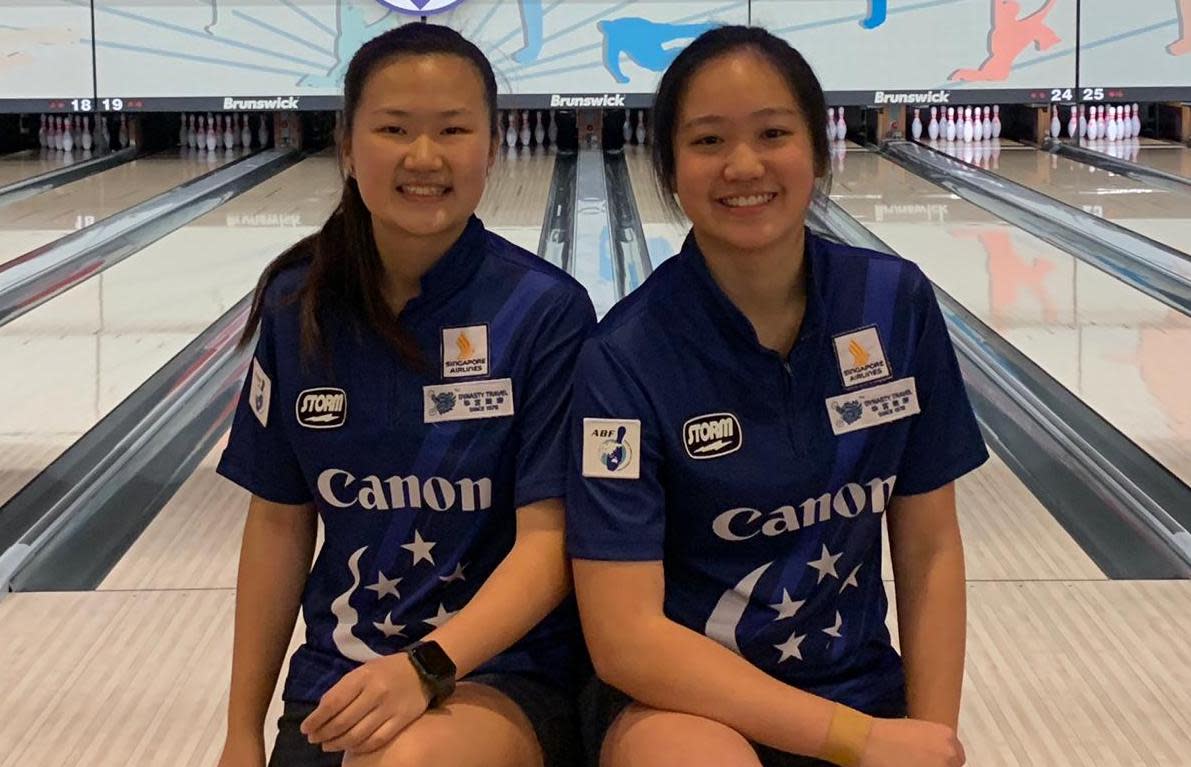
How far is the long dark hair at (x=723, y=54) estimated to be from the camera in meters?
1.15

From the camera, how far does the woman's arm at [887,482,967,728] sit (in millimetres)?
1206

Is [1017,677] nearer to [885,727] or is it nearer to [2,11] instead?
[885,727]

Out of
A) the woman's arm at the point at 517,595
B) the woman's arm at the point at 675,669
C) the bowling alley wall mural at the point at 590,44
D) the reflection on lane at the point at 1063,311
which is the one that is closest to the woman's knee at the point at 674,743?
the woman's arm at the point at 675,669

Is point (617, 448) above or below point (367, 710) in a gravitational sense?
above

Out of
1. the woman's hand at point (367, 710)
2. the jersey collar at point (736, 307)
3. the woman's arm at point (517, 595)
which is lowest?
the woman's hand at point (367, 710)

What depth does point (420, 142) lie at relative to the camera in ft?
3.96

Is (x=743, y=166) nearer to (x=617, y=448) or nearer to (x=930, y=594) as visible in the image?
(x=617, y=448)

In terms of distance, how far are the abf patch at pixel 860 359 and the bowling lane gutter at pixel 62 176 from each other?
455cm

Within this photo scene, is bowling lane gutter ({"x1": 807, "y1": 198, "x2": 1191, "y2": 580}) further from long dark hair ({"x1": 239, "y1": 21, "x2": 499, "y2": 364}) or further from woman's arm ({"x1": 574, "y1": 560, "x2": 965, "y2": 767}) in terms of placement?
woman's arm ({"x1": 574, "y1": 560, "x2": 965, "y2": 767})

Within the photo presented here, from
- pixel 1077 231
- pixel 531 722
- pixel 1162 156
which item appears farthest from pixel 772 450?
pixel 1162 156

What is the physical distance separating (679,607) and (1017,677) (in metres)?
0.71

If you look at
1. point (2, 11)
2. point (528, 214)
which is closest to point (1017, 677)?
point (528, 214)

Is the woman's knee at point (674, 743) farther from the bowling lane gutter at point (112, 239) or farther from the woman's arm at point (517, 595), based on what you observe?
the bowling lane gutter at point (112, 239)

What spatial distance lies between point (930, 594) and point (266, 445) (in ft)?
1.90
